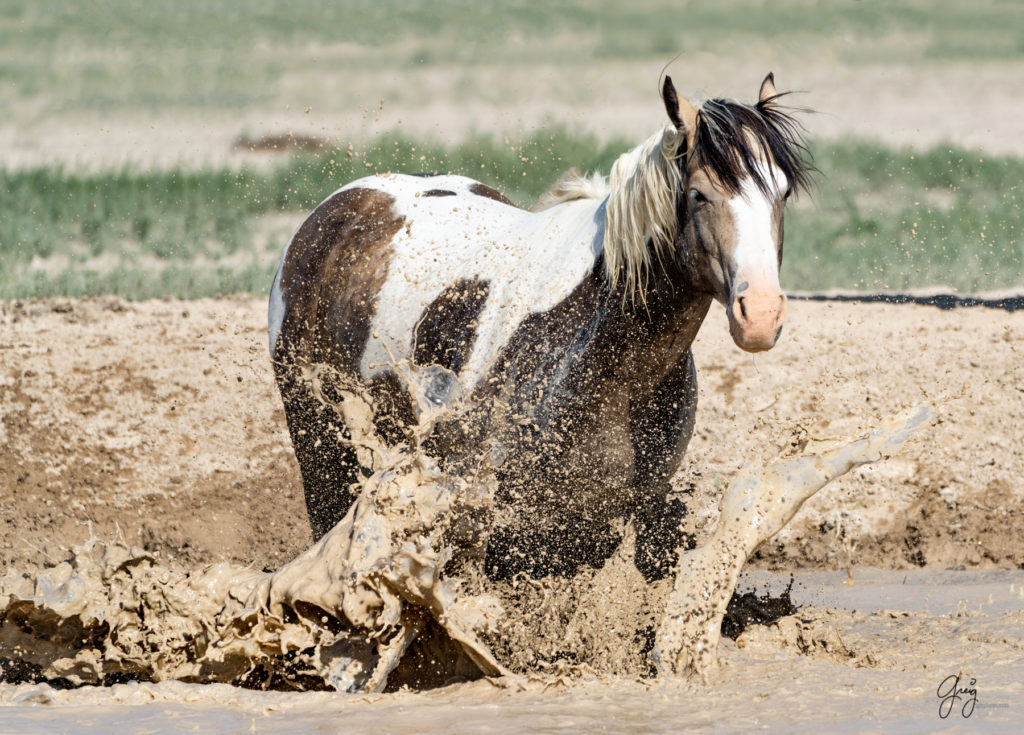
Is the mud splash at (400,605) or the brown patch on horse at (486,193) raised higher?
the brown patch on horse at (486,193)

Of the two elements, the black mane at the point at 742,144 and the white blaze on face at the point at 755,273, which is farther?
the black mane at the point at 742,144

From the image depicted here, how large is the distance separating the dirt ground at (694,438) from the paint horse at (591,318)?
1.16 meters

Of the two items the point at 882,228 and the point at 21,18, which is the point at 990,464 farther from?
the point at 21,18

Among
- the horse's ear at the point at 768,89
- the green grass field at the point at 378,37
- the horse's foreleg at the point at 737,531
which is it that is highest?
the green grass field at the point at 378,37

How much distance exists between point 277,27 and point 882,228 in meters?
18.6

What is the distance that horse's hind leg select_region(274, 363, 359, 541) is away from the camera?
17.8 ft

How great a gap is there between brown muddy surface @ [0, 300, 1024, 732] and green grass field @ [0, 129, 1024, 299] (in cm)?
184

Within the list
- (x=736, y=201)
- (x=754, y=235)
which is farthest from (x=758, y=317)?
(x=736, y=201)

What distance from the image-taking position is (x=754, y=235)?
12.0 feet

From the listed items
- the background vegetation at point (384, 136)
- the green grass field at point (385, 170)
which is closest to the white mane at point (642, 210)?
the background vegetation at point (384, 136)

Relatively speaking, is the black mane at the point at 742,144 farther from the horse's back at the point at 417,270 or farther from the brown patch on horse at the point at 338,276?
the brown patch on horse at the point at 338,276

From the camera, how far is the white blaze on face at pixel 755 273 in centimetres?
350

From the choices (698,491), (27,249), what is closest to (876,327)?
(698,491)

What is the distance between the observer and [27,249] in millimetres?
11422
